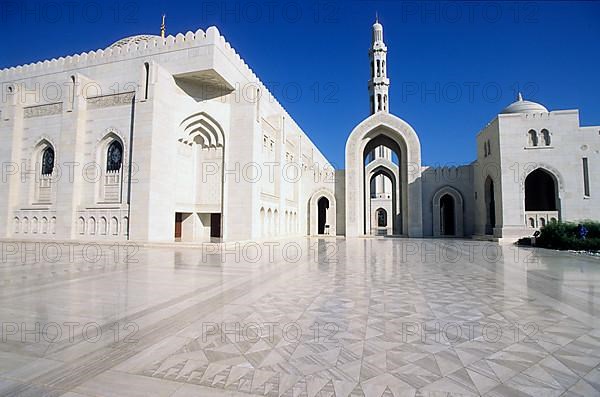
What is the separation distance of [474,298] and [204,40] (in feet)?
49.5

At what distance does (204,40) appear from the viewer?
14898mm

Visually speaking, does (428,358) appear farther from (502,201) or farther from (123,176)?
(502,201)

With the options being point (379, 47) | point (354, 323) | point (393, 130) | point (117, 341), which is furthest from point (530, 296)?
point (379, 47)

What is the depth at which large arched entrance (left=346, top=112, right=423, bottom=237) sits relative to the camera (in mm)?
21578

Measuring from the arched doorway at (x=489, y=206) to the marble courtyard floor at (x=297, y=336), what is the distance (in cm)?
1467

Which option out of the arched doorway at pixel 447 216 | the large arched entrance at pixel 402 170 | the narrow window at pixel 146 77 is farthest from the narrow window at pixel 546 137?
the narrow window at pixel 146 77

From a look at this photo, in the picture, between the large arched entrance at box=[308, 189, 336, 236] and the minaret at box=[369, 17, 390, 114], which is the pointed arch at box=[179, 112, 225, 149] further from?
the minaret at box=[369, 17, 390, 114]

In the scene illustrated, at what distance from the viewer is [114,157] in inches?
586

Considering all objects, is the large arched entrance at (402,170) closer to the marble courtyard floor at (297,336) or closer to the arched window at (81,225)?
the arched window at (81,225)

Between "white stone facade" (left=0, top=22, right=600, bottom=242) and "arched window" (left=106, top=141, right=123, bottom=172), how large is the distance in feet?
0.19

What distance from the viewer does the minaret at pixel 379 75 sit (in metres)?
31.4

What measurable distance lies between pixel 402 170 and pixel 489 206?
608 cm

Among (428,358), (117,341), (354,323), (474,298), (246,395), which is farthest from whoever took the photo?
(474,298)

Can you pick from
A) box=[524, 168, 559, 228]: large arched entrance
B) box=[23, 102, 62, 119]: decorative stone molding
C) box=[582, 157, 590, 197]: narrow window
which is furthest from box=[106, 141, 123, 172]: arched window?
box=[582, 157, 590, 197]: narrow window
